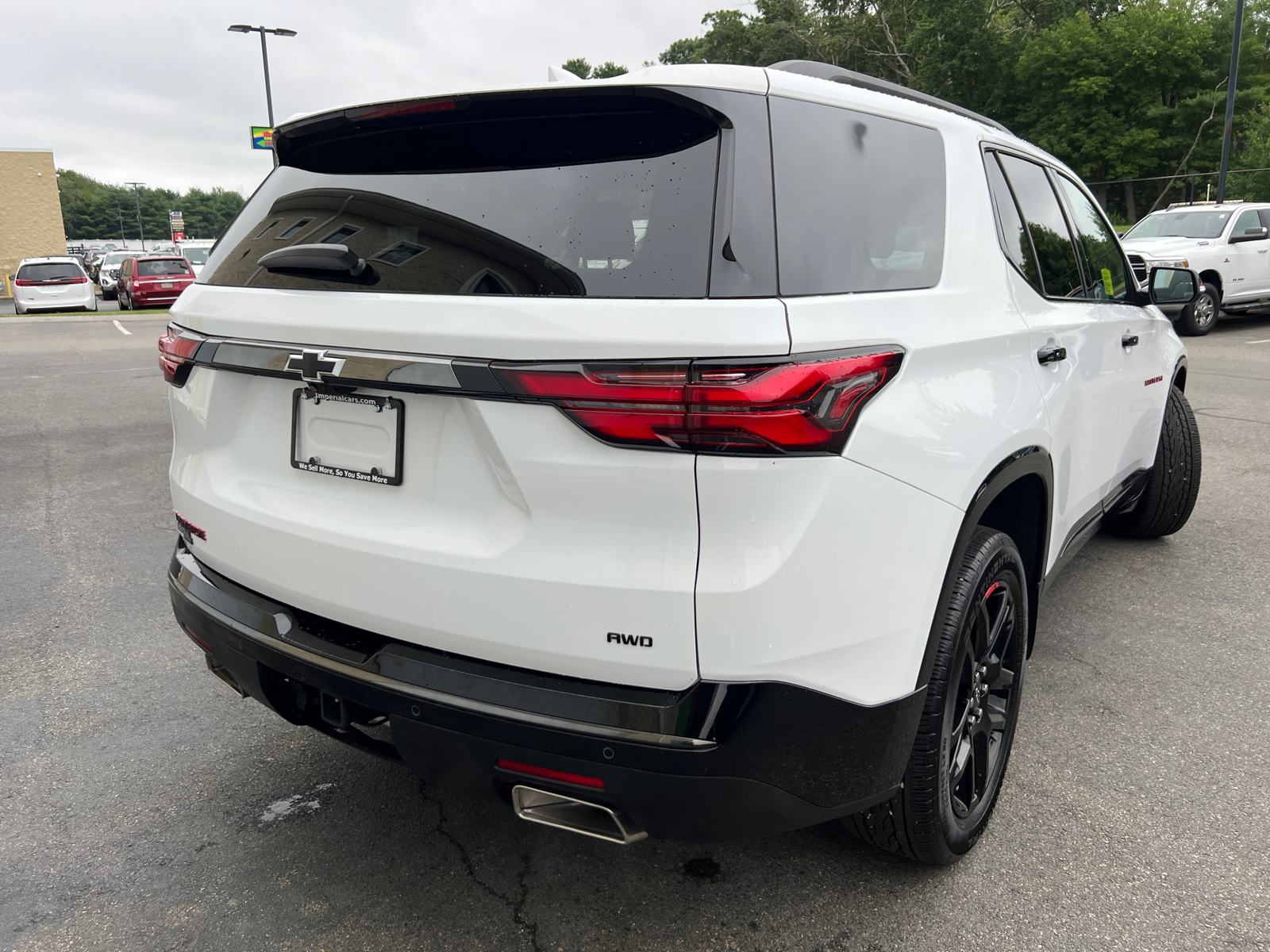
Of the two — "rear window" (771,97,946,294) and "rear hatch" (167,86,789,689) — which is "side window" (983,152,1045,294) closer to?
"rear window" (771,97,946,294)

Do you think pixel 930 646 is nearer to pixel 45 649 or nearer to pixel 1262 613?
pixel 1262 613

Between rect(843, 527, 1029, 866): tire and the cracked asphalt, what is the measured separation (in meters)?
0.16

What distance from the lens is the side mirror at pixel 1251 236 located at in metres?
14.4

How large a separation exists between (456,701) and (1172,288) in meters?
3.69

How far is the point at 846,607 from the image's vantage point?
1689 millimetres

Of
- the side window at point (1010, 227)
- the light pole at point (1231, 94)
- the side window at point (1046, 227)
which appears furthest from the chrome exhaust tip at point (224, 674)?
the light pole at point (1231, 94)

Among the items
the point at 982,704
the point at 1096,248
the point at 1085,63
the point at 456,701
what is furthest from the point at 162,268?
the point at 1085,63

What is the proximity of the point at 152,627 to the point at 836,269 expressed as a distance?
130 inches

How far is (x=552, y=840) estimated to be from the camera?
2.49 meters

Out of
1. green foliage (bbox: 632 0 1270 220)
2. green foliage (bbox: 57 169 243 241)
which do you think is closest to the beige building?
green foliage (bbox: 632 0 1270 220)

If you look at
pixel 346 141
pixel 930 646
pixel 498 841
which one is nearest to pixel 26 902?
pixel 498 841

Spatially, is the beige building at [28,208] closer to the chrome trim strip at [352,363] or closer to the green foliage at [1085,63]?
the green foliage at [1085,63]

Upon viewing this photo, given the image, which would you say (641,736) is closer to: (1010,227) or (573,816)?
(573,816)

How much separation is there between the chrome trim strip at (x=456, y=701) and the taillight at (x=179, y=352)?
1.98ft
